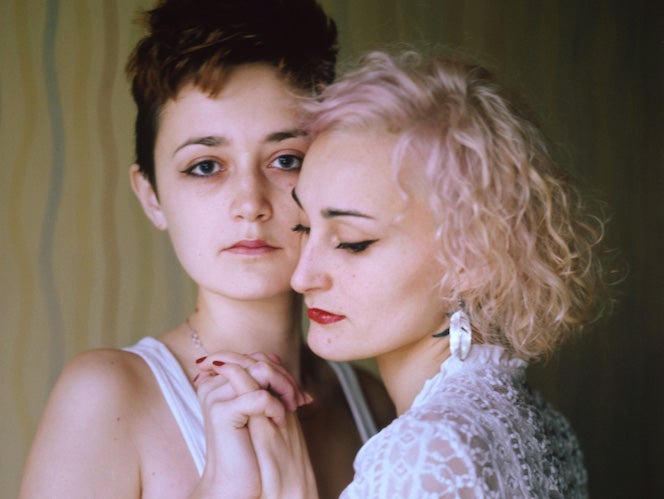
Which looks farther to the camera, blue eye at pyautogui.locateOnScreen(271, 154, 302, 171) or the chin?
blue eye at pyautogui.locateOnScreen(271, 154, 302, 171)

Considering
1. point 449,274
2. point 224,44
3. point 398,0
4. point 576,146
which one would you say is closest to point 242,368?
point 449,274

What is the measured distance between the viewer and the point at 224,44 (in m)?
1.58

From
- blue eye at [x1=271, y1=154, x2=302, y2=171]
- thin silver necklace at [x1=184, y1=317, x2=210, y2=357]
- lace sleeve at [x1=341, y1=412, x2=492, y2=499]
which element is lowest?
lace sleeve at [x1=341, y1=412, x2=492, y2=499]

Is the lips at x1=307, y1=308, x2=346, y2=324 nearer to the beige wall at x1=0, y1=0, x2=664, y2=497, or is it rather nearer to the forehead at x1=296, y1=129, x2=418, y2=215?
the forehead at x1=296, y1=129, x2=418, y2=215

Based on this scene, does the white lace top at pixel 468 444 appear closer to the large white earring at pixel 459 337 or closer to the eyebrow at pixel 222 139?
the large white earring at pixel 459 337

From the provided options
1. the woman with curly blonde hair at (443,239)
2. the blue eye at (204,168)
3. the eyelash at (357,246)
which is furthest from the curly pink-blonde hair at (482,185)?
the blue eye at (204,168)

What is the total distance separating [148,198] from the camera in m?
1.73

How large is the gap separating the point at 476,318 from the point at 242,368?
395 mm

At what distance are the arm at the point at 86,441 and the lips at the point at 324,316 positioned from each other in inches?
13.7

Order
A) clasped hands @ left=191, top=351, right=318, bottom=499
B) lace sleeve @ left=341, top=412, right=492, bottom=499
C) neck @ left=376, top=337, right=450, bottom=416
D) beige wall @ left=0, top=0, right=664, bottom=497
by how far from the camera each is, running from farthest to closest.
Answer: beige wall @ left=0, top=0, right=664, bottom=497 < neck @ left=376, top=337, right=450, bottom=416 < clasped hands @ left=191, top=351, right=318, bottom=499 < lace sleeve @ left=341, top=412, right=492, bottom=499

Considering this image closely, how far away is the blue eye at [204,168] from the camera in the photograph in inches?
63.2

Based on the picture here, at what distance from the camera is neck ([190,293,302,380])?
1.69 metres

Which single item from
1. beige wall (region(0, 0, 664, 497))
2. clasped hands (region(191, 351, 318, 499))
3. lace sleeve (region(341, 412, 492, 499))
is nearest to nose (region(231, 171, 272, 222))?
clasped hands (region(191, 351, 318, 499))

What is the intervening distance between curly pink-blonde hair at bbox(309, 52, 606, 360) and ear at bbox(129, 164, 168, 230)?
1.31 ft
